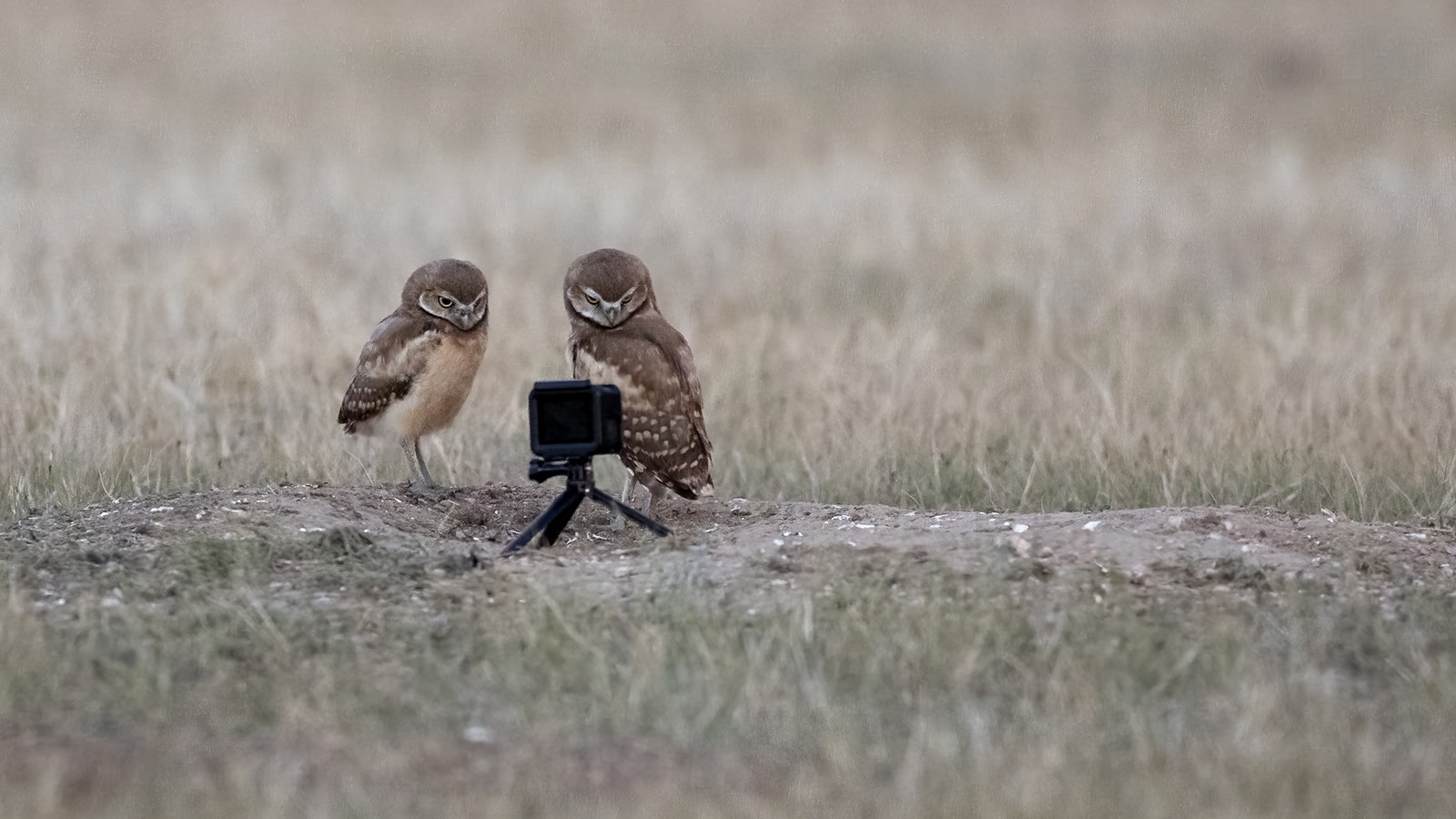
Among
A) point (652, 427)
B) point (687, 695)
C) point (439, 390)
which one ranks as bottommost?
point (687, 695)

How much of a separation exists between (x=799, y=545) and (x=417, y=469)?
77.1 inches

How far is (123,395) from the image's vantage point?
931 cm

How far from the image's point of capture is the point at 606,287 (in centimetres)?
696

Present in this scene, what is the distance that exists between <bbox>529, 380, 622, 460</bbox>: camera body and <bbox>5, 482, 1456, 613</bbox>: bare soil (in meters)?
0.37

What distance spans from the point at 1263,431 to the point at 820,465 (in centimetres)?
206

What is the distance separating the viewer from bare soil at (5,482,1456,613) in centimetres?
627

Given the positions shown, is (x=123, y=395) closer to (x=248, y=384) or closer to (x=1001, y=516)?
(x=248, y=384)

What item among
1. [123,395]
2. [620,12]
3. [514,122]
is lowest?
[123,395]

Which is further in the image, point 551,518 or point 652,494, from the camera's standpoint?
point 652,494

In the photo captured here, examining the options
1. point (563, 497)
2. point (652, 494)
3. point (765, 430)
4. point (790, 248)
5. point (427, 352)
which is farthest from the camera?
point (790, 248)

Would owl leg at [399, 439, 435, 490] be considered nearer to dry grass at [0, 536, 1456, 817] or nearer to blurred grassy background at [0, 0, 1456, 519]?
blurred grassy background at [0, 0, 1456, 519]

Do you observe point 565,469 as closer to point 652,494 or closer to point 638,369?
point 638,369

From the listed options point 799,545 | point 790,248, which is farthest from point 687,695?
point 790,248

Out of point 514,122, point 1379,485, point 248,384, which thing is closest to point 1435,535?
point 1379,485
